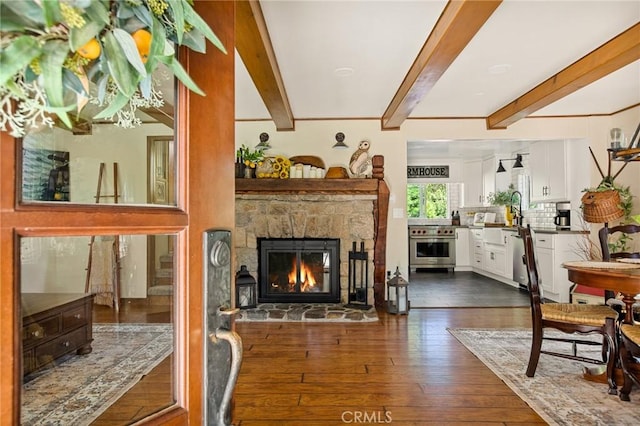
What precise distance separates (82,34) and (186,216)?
0.31 metres

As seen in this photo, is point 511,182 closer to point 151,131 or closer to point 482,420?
point 482,420

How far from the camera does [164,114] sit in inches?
25.3

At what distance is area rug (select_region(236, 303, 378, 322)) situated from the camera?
381cm

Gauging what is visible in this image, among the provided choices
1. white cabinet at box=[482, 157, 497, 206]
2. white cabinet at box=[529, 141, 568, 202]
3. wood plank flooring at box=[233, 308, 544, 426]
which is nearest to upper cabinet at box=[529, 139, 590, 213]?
white cabinet at box=[529, 141, 568, 202]

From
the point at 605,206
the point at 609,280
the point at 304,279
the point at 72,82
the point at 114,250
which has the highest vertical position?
the point at 72,82

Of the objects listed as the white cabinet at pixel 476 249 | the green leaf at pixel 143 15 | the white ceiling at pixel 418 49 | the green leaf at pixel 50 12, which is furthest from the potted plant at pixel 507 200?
the green leaf at pixel 50 12

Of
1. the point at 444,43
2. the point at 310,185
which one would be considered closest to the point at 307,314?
the point at 310,185

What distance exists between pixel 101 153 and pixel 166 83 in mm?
166

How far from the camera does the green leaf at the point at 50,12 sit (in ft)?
1.33

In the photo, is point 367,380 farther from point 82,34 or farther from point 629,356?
point 82,34

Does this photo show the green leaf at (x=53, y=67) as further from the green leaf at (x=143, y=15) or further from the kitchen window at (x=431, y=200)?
the kitchen window at (x=431, y=200)

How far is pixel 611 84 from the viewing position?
11.4ft

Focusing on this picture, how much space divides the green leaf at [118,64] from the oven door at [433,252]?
702 centimetres

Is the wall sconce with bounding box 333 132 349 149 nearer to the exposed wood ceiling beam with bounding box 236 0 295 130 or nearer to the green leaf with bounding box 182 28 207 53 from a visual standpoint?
the exposed wood ceiling beam with bounding box 236 0 295 130
